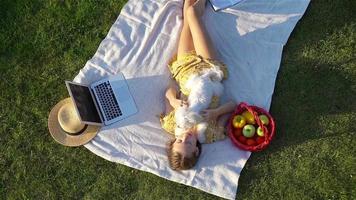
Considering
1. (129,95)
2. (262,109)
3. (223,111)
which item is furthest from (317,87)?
(129,95)

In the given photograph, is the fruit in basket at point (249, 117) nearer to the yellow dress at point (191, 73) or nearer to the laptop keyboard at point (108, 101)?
the yellow dress at point (191, 73)

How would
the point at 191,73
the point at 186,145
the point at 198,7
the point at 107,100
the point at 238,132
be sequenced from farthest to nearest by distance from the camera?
the point at 198,7, the point at 107,100, the point at 191,73, the point at 238,132, the point at 186,145

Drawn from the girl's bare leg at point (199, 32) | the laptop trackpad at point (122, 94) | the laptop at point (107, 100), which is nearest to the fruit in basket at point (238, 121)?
the girl's bare leg at point (199, 32)

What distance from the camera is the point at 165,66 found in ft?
20.7

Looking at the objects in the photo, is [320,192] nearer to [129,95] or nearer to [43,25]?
[129,95]

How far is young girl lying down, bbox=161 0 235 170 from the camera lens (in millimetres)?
5656

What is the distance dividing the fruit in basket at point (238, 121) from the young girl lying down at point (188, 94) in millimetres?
161

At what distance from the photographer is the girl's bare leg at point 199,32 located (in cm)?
604

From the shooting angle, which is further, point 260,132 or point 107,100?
point 107,100

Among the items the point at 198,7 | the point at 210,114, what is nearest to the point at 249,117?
the point at 210,114

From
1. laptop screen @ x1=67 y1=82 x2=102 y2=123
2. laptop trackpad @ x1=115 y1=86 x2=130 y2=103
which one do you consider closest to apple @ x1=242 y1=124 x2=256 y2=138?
laptop trackpad @ x1=115 y1=86 x2=130 y2=103

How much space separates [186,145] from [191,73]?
2.86 feet

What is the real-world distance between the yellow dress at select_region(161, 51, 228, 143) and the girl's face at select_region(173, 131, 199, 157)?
193 millimetres

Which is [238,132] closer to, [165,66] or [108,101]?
[165,66]
